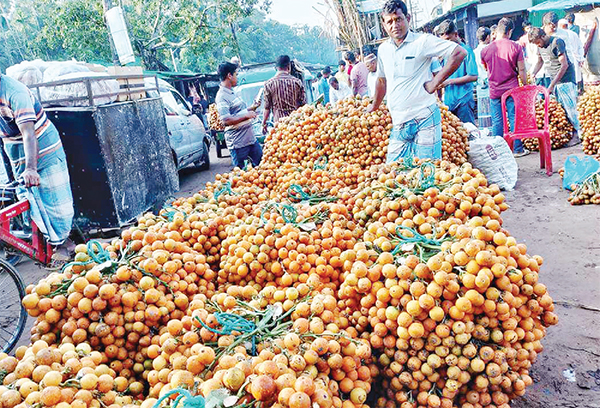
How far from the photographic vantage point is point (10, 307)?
366cm

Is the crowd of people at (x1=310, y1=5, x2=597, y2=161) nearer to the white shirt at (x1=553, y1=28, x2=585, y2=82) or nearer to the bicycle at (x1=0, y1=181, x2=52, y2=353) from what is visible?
the white shirt at (x1=553, y1=28, x2=585, y2=82)

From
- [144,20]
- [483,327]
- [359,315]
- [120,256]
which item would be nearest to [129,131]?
[120,256]

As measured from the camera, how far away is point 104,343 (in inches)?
72.4

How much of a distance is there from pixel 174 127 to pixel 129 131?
3089 millimetres

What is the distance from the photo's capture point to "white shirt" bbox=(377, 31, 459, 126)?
3.76m

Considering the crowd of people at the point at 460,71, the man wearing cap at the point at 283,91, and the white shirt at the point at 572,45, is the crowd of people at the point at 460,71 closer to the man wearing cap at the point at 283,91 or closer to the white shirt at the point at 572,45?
the white shirt at the point at 572,45

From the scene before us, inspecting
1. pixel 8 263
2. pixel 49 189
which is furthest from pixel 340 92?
pixel 8 263

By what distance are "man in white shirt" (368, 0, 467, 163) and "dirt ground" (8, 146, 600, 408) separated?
4.59 ft

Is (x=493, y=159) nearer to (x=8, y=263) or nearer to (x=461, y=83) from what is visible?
(x=461, y=83)

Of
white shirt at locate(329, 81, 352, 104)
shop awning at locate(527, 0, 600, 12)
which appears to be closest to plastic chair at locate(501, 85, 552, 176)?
white shirt at locate(329, 81, 352, 104)

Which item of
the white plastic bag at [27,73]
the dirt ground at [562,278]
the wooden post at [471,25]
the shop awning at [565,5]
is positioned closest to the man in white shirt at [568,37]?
the dirt ground at [562,278]

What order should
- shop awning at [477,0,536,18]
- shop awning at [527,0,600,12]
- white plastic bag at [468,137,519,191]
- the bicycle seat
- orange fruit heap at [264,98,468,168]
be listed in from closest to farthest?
the bicycle seat → orange fruit heap at [264,98,468,168] → white plastic bag at [468,137,519,191] → shop awning at [527,0,600,12] → shop awning at [477,0,536,18]

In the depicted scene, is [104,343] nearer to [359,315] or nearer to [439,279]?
[359,315]

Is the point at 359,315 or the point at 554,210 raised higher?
the point at 359,315
